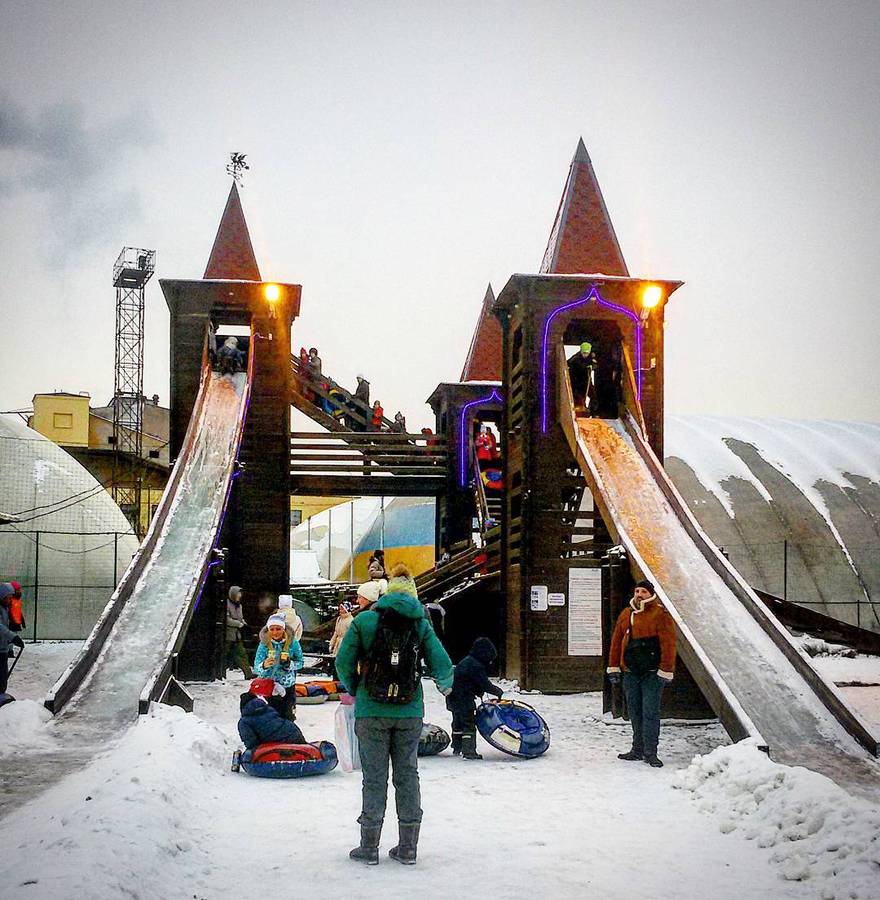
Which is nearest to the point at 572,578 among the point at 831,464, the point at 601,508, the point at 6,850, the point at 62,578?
the point at 601,508

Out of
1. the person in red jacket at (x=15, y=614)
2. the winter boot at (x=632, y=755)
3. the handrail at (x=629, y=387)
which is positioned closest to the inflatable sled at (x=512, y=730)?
the winter boot at (x=632, y=755)

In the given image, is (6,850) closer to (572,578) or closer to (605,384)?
(572,578)

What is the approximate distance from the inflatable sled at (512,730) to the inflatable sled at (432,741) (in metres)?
0.41

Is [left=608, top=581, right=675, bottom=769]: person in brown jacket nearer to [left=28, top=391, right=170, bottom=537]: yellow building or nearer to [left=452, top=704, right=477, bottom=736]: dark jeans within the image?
[left=452, top=704, right=477, bottom=736]: dark jeans

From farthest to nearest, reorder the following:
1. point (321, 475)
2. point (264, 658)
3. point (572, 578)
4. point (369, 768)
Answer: point (321, 475)
point (572, 578)
point (264, 658)
point (369, 768)

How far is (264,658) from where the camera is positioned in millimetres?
11211

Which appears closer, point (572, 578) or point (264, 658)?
point (264, 658)

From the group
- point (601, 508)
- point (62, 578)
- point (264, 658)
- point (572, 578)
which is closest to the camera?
point (264, 658)

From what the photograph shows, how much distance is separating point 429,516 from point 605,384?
2880cm

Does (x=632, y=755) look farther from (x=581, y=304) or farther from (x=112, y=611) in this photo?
(x=581, y=304)

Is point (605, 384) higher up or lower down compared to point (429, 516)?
higher up

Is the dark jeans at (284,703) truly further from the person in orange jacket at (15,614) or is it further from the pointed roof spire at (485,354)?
the pointed roof spire at (485,354)

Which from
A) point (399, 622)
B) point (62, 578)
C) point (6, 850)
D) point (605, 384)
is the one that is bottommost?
point (62, 578)

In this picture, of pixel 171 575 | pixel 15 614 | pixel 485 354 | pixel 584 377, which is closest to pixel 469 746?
pixel 171 575
